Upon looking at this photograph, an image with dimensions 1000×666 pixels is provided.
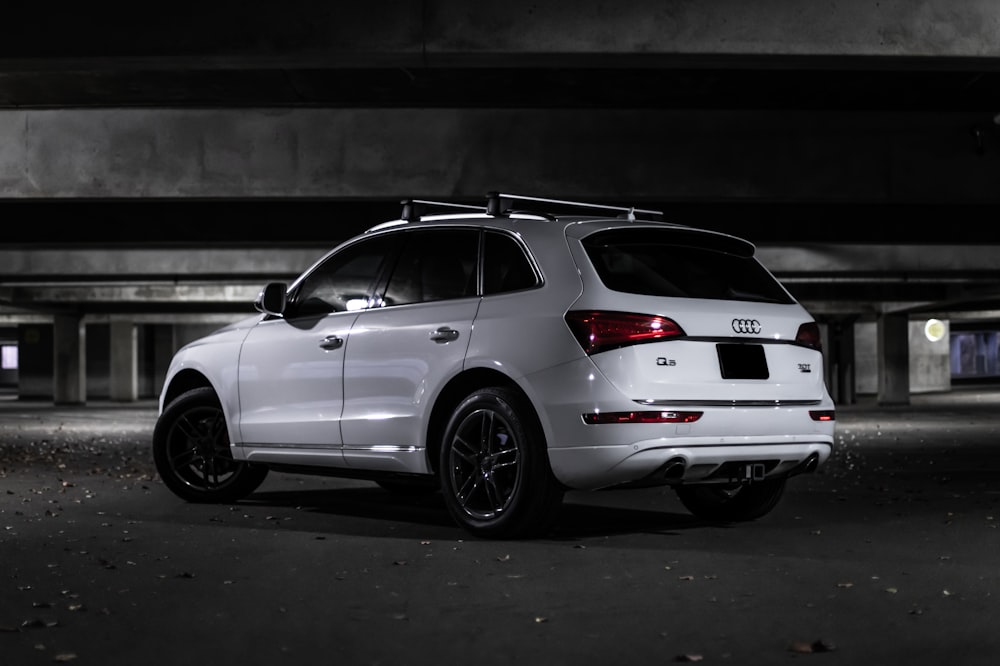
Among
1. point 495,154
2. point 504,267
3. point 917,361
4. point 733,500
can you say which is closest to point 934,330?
point 917,361

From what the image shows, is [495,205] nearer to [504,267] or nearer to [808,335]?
[504,267]

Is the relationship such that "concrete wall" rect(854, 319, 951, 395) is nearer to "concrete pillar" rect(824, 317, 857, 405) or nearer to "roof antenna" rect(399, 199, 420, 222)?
"concrete pillar" rect(824, 317, 857, 405)

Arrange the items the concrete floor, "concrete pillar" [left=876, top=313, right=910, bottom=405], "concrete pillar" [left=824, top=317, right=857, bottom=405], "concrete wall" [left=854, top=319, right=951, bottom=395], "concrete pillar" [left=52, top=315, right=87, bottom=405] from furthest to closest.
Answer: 1. "concrete wall" [left=854, top=319, right=951, bottom=395]
2. "concrete pillar" [left=52, top=315, right=87, bottom=405]
3. "concrete pillar" [left=876, top=313, right=910, bottom=405]
4. "concrete pillar" [left=824, top=317, right=857, bottom=405]
5. the concrete floor

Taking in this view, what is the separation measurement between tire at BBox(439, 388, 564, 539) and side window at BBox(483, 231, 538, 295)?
0.61m

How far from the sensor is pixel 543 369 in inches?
270

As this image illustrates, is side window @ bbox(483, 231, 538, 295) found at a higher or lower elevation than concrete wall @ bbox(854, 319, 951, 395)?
higher

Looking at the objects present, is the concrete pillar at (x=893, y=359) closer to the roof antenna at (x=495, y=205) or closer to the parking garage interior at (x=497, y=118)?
the parking garage interior at (x=497, y=118)

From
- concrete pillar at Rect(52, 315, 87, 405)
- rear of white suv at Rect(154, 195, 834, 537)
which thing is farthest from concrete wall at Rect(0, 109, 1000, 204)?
concrete pillar at Rect(52, 315, 87, 405)

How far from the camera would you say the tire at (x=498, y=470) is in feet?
22.8

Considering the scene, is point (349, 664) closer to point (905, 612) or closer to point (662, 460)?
point (905, 612)

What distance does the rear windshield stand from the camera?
7141 millimetres

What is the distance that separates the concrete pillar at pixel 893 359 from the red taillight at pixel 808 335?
124 feet

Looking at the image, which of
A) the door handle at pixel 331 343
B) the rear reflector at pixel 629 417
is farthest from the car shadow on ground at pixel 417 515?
the door handle at pixel 331 343

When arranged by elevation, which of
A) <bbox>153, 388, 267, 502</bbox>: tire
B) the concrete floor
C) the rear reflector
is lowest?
the concrete floor
